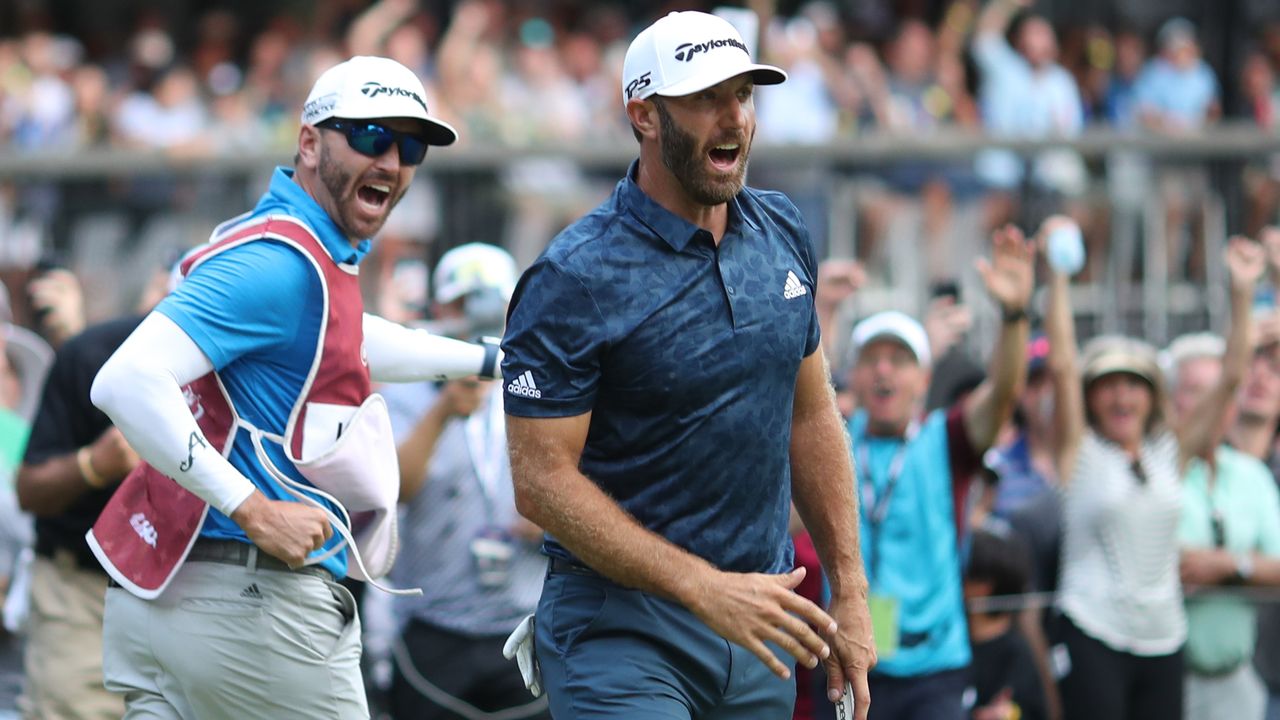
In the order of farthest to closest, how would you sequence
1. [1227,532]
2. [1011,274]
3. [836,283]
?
[1227,532], [836,283], [1011,274]

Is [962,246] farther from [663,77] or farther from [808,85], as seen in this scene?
[663,77]

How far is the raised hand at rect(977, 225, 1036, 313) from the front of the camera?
22.4ft

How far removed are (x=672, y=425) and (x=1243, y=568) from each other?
458 cm

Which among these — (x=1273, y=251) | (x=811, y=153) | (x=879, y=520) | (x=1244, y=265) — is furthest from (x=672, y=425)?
(x=811, y=153)

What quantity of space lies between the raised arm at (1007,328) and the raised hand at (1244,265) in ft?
5.07

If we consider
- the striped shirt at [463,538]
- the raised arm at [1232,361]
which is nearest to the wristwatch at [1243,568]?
the raised arm at [1232,361]

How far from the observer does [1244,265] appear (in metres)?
8.01

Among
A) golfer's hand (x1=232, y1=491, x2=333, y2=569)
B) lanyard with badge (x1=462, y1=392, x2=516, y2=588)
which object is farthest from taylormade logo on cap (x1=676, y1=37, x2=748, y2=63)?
lanyard with badge (x1=462, y1=392, x2=516, y2=588)

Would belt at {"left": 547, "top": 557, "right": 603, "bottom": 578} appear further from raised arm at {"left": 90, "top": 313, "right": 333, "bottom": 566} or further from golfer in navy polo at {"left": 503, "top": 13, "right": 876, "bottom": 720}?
raised arm at {"left": 90, "top": 313, "right": 333, "bottom": 566}

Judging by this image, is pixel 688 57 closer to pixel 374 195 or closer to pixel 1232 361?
pixel 374 195

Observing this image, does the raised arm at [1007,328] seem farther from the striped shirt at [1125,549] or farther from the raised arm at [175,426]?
the raised arm at [175,426]

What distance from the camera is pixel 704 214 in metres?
4.42

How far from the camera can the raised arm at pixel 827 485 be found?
14.9ft

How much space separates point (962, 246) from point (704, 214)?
23.9 feet
